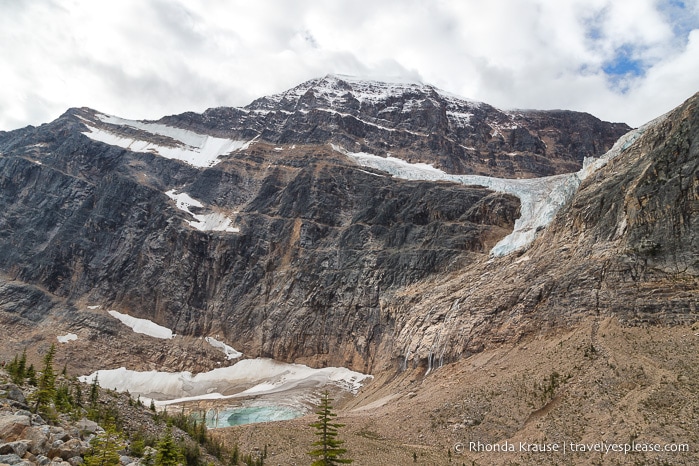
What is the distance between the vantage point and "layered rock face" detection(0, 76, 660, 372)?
68.2 m

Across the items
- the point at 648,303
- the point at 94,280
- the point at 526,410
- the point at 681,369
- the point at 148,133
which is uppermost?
Result: the point at 148,133

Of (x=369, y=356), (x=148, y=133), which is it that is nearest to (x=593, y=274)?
(x=369, y=356)

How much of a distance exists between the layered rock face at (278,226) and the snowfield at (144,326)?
1597 mm

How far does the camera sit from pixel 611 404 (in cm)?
2516

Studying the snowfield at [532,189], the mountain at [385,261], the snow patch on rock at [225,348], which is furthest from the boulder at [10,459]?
the snow patch on rock at [225,348]

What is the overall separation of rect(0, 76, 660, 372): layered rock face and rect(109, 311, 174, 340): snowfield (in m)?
1.60

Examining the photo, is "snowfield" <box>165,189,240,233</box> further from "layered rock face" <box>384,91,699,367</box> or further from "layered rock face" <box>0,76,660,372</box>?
"layered rock face" <box>384,91,699,367</box>

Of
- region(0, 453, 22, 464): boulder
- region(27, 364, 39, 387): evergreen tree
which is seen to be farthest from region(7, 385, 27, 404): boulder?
region(0, 453, 22, 464): boulder

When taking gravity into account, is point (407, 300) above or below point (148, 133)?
below

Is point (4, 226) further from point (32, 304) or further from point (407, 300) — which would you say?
point (407, 300)

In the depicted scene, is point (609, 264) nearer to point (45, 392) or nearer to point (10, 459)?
point (45, 392)

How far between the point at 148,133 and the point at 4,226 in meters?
45.3

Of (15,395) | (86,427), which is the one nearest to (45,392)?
(15,395)

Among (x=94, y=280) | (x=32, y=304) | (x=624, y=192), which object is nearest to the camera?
(x=624, y=192)
